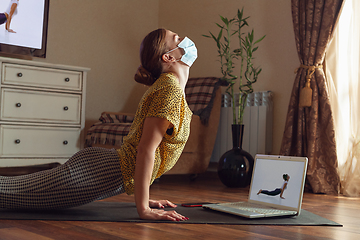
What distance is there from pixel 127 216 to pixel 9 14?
2729 mm

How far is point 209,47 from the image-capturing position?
12.9ft

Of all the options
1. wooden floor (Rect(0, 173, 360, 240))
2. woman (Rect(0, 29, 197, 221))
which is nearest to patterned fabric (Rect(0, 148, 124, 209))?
woman (Rect(0, 29, 197, 221))

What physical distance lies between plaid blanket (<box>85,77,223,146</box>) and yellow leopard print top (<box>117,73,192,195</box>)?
151cm

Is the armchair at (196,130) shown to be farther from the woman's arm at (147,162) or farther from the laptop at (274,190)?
the woman's arm at (147,162)

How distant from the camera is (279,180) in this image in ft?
5.67

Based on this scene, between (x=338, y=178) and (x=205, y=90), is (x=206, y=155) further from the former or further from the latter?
(x=338, y=178)

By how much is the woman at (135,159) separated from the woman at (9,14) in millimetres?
2371

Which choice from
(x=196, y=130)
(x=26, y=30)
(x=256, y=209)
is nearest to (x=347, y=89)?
(x=196, y=130)

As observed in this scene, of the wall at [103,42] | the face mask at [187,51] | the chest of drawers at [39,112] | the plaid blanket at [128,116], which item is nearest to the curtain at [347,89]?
the plaid blanket at [128,116]

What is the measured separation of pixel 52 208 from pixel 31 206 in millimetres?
79

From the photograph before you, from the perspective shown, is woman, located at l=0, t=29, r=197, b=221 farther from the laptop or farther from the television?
the television

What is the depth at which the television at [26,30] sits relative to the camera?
3471mm

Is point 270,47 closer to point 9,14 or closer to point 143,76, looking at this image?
point 143,76

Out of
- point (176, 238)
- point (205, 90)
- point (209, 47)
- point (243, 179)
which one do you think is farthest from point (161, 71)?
point (209, 47)
